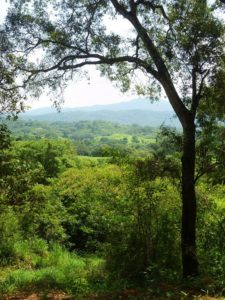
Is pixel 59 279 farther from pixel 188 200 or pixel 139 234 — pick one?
pixel 188 200

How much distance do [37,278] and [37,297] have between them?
1.44 m

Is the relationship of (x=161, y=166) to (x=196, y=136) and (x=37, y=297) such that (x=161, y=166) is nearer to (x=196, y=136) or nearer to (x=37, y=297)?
(x=196, y=136)

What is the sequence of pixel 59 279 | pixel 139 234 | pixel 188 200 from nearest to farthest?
1. pixel 188 200
2. pixel 139 234
3. pixel 59 279

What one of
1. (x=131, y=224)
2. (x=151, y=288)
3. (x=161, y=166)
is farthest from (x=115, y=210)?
(x=151, y=288)

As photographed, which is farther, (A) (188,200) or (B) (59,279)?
(B) (59,279)

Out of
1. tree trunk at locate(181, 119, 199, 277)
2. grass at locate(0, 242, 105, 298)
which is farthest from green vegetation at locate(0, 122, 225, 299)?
tree trunk at locate(181, 119, 199, 277)

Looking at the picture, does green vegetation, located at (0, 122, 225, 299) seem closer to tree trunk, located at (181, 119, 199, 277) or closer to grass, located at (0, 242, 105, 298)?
grass, located at (0, 242, 105, 298)

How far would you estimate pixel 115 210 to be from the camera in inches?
408

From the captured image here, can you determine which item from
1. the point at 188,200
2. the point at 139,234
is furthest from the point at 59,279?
the point at 188,200

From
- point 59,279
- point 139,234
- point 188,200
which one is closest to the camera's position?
point 188,200

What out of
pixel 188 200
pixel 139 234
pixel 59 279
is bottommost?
pixel 59 279

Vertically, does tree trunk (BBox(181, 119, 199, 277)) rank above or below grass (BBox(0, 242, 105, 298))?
above

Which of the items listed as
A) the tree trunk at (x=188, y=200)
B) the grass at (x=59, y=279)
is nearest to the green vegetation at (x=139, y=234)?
the grass at (x=59, y=279)

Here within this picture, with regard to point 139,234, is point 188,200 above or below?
above
